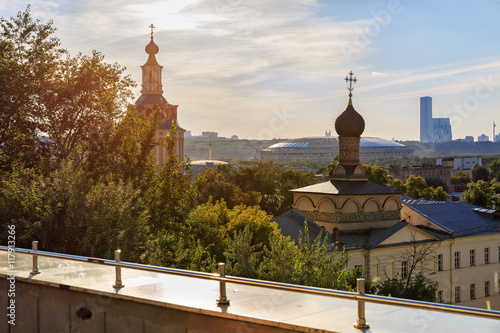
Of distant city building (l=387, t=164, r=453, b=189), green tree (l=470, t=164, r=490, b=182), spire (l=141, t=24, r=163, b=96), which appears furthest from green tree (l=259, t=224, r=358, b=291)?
green tree (l=470, t=164, r=490, b=182)

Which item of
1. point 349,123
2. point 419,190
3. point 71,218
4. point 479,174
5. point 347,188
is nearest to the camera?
point 71,218

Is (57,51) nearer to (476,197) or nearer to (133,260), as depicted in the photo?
(133,260)

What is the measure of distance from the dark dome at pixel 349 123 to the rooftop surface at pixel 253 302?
3324 cm

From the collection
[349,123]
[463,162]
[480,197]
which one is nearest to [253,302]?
[349,123]

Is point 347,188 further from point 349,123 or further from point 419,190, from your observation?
point 419,190

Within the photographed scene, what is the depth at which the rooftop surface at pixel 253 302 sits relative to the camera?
257 inches

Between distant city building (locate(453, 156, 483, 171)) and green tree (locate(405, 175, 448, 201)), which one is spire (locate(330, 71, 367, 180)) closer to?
green tree (locate(405, 175, 448, 201))

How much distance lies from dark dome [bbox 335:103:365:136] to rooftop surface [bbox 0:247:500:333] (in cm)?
3324

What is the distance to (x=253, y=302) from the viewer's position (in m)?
7.75

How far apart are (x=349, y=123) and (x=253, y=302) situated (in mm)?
34984

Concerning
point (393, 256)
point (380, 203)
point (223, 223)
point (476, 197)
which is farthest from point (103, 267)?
point (476, 197)

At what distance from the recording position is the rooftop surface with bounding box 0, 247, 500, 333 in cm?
653

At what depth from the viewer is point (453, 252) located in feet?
130

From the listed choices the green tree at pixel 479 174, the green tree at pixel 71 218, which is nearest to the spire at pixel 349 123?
the green tree at pixel 71 218
